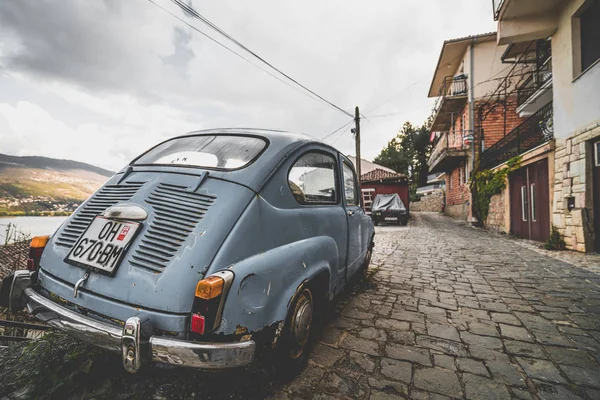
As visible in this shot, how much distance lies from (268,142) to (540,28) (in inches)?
414

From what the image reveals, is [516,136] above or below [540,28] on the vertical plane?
below

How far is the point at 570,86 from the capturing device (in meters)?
6.70

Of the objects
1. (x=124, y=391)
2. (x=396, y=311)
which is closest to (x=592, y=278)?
(x=396, y=311)

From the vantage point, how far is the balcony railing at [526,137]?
802 cm

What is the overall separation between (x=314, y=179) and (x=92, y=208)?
70.6 inches

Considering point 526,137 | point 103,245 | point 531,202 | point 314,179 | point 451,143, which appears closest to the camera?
point 103,245

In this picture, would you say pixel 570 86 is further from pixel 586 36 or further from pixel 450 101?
pixel 450 101

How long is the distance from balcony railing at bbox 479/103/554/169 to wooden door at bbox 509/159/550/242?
0.80 m

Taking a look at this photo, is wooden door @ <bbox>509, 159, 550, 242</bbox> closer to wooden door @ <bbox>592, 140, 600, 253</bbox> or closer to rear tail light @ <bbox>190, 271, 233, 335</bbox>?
wooden door @ <bbox>592, 140, 600, 253</bbox>

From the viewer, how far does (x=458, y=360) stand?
2.08 metres

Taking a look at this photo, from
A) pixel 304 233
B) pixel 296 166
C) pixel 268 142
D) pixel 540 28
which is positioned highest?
pixel 540 28

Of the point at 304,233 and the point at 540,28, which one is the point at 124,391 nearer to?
the point at 304,233

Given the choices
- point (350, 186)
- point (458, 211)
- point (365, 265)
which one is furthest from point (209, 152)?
point (458, 211)

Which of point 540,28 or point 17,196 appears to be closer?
point 540,28
